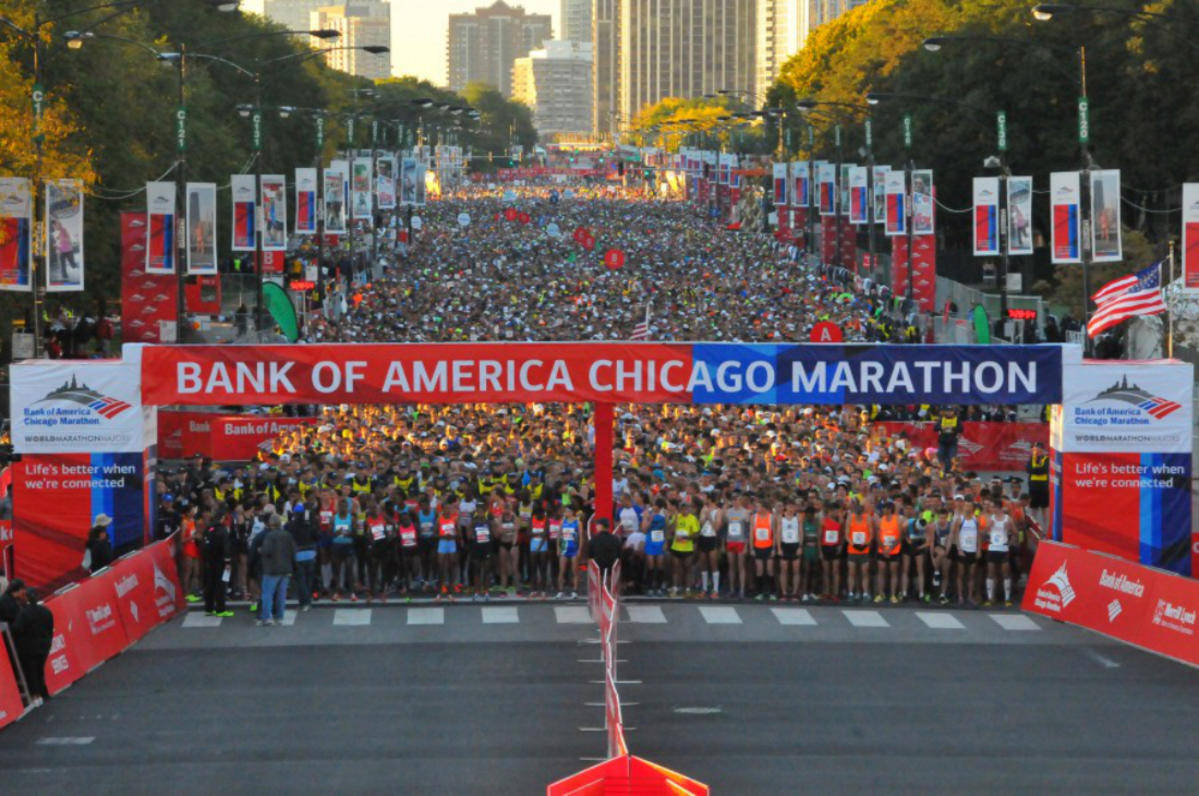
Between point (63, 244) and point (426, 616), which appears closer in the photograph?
point (426, 616)

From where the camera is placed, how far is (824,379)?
24469 millimetres

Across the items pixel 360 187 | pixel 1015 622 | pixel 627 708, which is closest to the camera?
pixel 627 708

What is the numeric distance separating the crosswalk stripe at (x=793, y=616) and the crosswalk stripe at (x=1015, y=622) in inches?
82.8

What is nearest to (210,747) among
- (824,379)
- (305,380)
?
(305,380)

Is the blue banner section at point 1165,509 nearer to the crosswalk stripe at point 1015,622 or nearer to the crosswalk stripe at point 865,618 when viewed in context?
the crosswalk stripe at point 1015,622

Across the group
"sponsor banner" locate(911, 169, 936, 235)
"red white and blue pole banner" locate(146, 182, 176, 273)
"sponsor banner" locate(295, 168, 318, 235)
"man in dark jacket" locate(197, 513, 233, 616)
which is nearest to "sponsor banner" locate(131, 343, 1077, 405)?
"man in dark jacket" locate(197, 513, 233, 616)

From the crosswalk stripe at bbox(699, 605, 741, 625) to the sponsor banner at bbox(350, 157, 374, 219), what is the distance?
42752mm

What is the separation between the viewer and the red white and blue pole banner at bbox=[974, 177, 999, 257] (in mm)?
43781

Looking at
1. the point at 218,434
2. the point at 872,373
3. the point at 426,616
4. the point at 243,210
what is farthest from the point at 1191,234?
the point at 243,210

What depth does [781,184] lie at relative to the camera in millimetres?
88875

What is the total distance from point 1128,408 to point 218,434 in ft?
58.4

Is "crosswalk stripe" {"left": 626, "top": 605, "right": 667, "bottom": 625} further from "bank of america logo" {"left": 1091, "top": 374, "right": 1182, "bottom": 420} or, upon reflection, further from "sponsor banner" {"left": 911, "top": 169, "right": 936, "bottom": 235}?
"sponsor banner" {"left": 911, "top": 169, "right": 936, "bottom": 235}

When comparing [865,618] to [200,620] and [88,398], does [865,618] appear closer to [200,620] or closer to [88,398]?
[200,620]

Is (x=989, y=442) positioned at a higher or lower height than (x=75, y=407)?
lower
